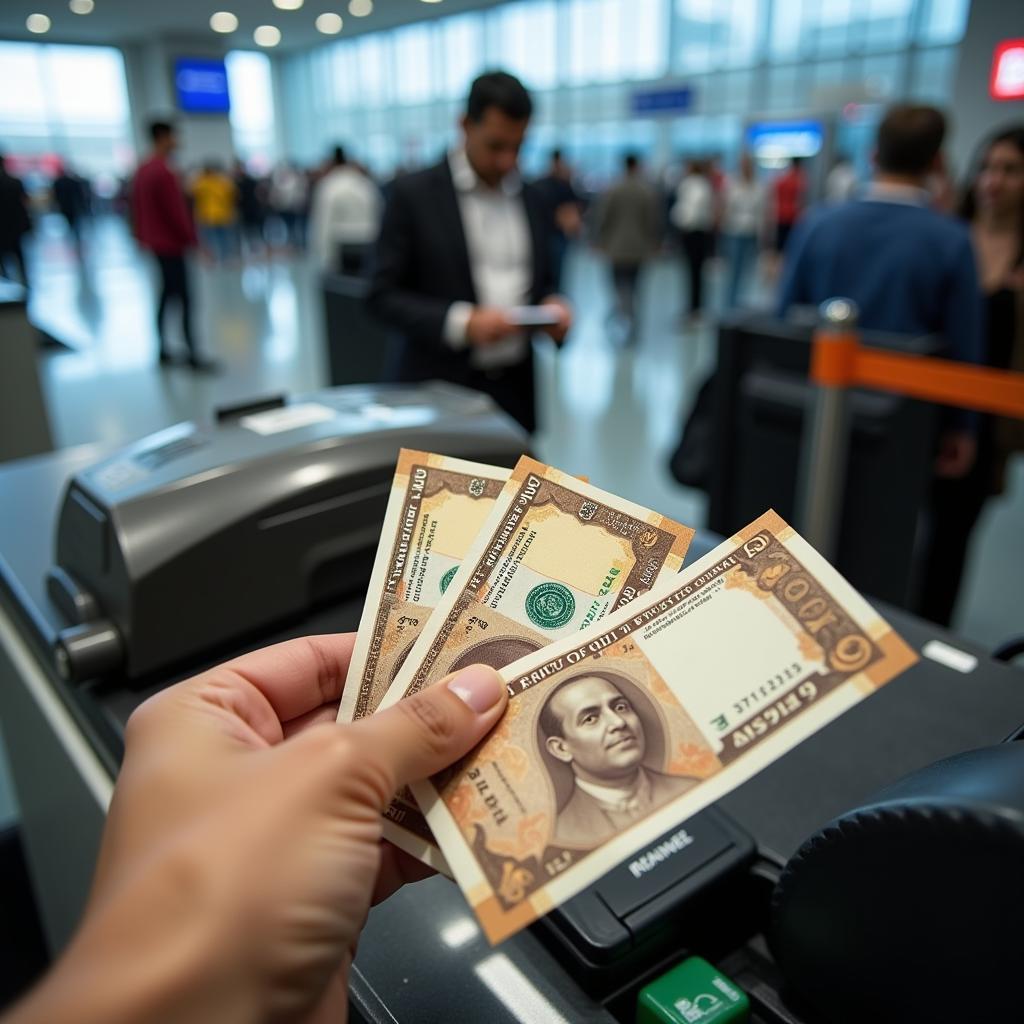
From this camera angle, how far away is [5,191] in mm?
6645

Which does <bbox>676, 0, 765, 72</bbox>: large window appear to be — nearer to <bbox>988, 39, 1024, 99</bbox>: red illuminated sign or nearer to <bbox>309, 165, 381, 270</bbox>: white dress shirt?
<bbox>988, 39, 1024, 99</bbox>: red illuminated sign

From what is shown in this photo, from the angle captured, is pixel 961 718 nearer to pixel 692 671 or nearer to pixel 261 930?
pixel 692 671

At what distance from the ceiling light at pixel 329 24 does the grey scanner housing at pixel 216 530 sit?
15.5 metres

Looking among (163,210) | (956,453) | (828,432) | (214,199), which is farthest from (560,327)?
(214,199)

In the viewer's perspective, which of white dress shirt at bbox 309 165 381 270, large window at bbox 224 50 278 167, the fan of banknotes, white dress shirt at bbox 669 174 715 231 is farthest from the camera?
large window at bbox 224 50 278 167


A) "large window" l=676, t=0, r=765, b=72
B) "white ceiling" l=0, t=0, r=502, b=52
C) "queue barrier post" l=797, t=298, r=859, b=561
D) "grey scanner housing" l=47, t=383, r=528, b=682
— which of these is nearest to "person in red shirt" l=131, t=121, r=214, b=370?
"queue barrier post" l=797, t=298, r=859, b=561

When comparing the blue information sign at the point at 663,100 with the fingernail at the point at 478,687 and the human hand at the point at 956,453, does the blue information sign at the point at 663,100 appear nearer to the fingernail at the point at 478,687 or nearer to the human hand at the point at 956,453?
the human hand at the point at 956,453

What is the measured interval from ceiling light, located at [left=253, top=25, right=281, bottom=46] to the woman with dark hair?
15.5 metres

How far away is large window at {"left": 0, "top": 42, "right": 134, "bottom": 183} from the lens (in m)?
16.5

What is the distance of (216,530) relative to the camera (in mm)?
857

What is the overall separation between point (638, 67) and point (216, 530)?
13.6 m

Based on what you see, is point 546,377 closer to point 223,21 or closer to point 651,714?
point 651,714

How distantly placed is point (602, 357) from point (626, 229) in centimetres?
124

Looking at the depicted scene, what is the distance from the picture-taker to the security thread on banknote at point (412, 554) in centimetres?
58
